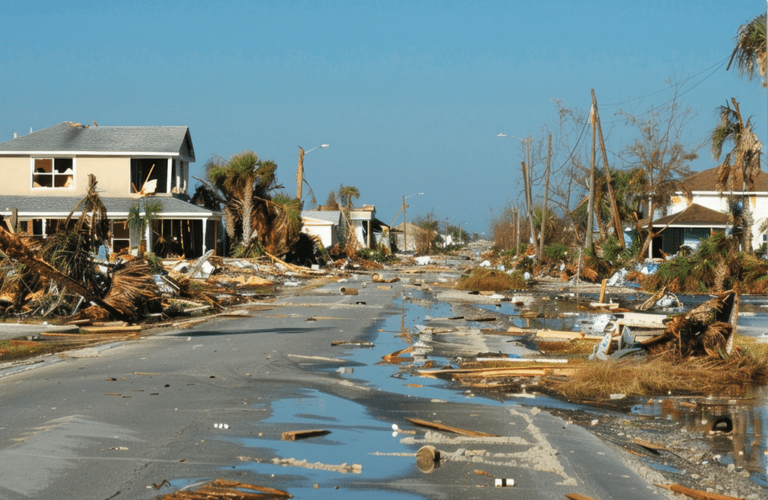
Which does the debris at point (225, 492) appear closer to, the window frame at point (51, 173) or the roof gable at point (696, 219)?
the window frame at point (51, 173)

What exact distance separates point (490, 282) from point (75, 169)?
72.7ft

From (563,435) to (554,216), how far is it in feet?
227

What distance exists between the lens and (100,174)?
42156mm

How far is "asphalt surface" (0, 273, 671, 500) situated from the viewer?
628 cm

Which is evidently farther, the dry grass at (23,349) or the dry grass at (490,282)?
the dry grass at (490,282)

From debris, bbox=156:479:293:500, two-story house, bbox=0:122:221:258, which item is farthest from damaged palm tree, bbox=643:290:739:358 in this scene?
two-story house, bbox=0:122:221:258

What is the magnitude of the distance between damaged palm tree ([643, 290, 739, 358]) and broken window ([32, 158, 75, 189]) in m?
36.4

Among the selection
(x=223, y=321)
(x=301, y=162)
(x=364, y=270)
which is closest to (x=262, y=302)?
(x=223, y=321)

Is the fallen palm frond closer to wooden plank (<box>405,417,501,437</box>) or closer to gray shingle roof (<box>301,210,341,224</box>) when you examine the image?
wooden plank (<box>405,417,501,437</box>)

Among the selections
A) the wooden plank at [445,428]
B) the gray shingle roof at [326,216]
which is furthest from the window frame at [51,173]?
the wooden plank at [445,428]

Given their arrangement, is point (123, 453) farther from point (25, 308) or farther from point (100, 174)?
point (100, 174)

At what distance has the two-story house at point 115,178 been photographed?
40531 millimetres

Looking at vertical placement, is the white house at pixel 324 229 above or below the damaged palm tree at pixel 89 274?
above

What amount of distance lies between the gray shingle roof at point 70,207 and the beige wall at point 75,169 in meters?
0.76
